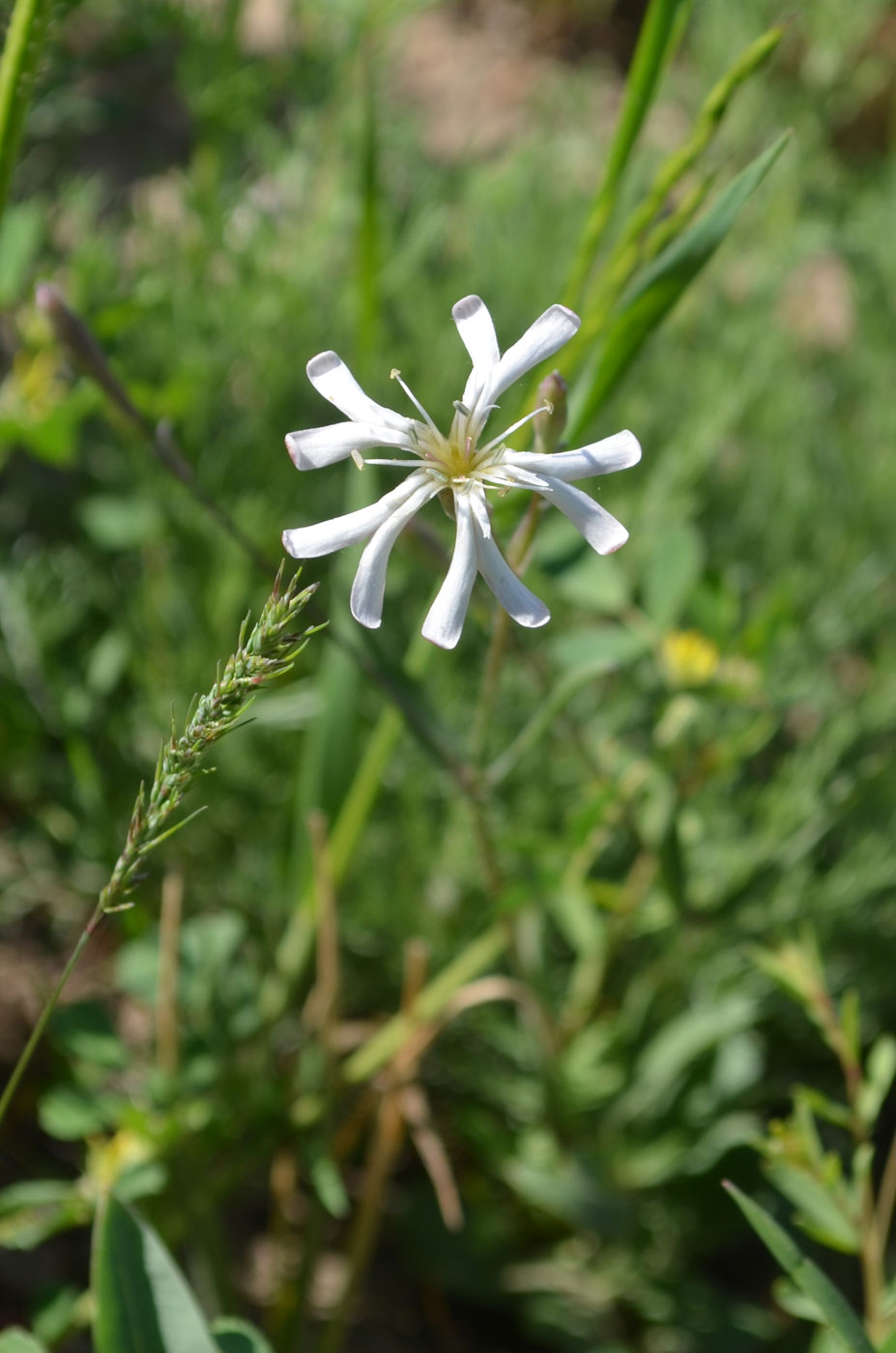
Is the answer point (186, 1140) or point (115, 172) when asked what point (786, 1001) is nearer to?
point (186, 1140)

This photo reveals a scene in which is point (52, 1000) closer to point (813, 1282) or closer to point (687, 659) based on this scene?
point (813, 1282)

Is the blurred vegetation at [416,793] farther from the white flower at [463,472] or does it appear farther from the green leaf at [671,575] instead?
the white flower at [463,472]

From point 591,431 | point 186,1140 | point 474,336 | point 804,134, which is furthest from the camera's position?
point 804,134

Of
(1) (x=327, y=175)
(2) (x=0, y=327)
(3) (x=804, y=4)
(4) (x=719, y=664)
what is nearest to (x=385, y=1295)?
(4) (x=719, y=664)

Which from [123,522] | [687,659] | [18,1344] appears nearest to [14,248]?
[123,522]

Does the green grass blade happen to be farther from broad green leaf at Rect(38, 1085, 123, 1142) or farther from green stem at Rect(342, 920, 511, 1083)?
broad green leaf at Rect(38, 1085, 123, 1142)

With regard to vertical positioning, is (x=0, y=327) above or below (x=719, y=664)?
above
